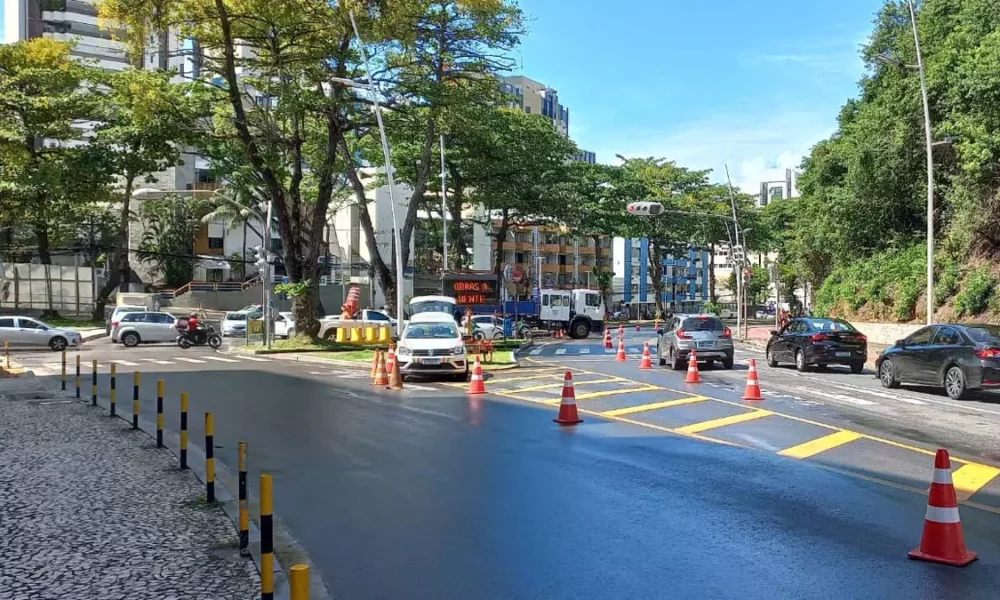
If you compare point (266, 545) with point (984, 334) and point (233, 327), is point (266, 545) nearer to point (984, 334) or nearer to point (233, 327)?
point (984, 334)

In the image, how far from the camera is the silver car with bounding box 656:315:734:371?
23031 mm

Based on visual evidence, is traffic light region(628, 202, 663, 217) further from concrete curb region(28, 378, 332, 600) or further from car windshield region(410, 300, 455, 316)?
concrete curb region(28, 378, 332, 600)

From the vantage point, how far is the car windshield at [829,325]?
22.4 m

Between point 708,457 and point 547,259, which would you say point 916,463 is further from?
point 547,259

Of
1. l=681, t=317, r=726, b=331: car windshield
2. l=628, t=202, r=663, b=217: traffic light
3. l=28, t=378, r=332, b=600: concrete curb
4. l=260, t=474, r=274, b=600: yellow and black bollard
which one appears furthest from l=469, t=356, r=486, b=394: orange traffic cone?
l=628, t=202, r=663, b=217: traffic light

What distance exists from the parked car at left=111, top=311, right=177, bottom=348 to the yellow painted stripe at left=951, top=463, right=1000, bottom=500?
34.1 m

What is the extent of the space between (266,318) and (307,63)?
9502mm

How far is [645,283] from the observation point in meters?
123

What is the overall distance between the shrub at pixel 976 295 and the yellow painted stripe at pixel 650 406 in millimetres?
20181

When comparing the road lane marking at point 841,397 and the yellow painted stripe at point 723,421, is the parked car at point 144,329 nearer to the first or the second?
the road lane marking at point 841,397

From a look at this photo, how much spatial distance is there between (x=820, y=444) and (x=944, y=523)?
16.6 feet

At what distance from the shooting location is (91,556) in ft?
19.9

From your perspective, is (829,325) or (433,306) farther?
(433,306)

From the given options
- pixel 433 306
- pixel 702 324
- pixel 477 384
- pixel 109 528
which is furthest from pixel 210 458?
pixel 433 306
